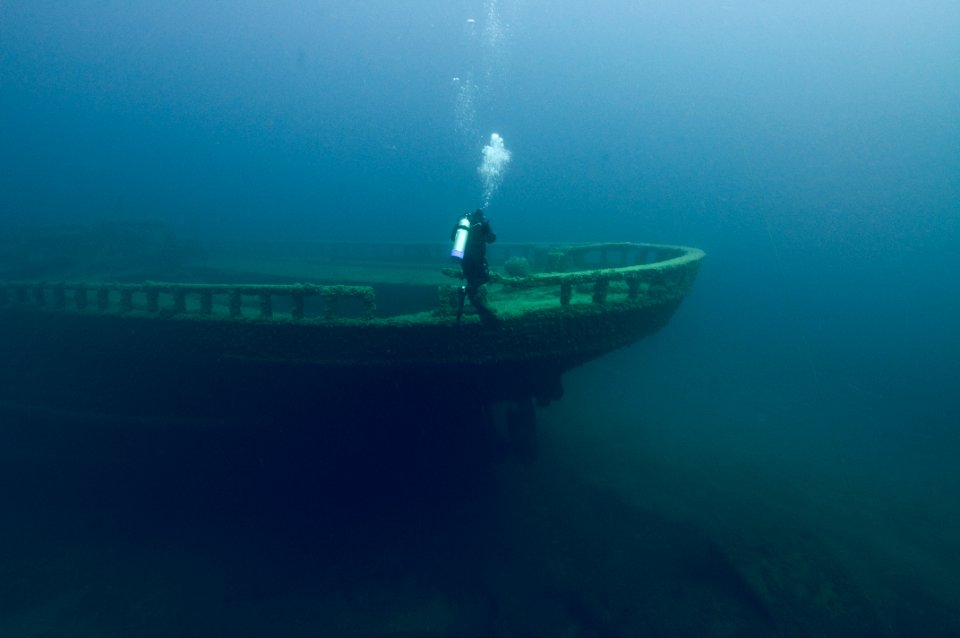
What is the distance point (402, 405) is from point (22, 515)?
29.0 ft

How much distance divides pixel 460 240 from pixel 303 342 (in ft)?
9.81

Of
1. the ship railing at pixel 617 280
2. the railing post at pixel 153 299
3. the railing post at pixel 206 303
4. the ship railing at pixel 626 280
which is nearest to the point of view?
the ship railing at pixel 617 280

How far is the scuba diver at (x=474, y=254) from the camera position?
580 centimetres

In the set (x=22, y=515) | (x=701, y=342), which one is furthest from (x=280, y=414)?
(x=701, y=342)

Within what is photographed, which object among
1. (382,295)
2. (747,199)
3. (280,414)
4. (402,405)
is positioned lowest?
(280,414)

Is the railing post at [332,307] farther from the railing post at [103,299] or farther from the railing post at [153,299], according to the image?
the railing post at [103,299]

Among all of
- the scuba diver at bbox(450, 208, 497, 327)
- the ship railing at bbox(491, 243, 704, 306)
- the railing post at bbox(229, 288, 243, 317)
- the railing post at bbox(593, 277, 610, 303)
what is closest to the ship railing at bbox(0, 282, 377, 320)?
the railing post at bbox(229, 288, 243, 317)

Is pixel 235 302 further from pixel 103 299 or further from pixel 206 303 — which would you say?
pixel 103 299

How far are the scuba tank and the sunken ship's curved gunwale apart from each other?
1021mm

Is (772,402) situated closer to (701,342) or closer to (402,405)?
(701,342)

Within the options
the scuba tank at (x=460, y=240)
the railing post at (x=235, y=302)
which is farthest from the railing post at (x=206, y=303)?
the scuba tank at (x=460, y=240)

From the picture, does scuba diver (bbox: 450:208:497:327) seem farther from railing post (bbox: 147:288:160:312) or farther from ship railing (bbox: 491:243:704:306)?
A: railing post (bbox: 147:288:160:312)

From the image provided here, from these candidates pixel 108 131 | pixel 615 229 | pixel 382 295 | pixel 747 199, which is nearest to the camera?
pixel 382 295

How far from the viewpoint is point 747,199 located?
108 m
